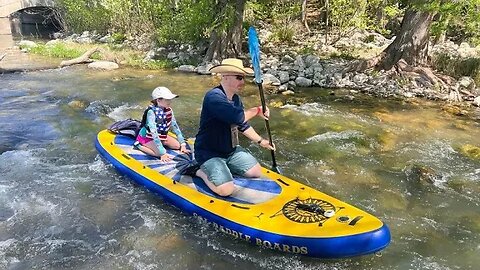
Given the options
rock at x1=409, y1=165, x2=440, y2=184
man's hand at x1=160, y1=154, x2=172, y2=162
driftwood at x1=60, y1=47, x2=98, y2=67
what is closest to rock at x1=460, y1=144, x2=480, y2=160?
rock at x1=409, y1=165, x2=440, y2=184

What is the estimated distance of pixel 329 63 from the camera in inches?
496

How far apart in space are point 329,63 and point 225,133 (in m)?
8.50

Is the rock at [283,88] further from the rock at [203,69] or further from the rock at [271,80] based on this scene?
the rock at [203,69]

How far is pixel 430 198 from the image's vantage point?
554cm

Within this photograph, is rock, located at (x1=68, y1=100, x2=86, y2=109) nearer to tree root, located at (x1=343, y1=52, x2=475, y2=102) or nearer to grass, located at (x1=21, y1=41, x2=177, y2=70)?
grass, located at (x1=21, y1=41, x2=177, y2=70)

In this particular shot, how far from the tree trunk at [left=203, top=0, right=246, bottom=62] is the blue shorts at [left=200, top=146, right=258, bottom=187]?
8442 mm

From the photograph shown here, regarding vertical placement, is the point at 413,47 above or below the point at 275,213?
above

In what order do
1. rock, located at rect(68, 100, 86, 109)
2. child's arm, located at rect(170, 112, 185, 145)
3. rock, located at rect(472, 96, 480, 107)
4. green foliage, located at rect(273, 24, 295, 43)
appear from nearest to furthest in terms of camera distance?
1. child's arm, located at rect(170, 112, 185, 145)
2. rock, located at rect(68, 100, 86, 109)
3. rock, located at rect(472, 96, 480, 107)
4. green foliage, located at rect(273, 24, 295, 43)

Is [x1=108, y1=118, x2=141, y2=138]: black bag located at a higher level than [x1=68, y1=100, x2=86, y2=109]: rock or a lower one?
higher

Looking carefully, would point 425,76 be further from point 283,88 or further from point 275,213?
point 275,213

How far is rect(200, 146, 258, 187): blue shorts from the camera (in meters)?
4.71

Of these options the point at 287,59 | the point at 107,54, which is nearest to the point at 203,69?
the point at 287,59

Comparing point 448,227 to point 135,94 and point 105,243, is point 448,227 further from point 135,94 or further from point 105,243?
point 135,94

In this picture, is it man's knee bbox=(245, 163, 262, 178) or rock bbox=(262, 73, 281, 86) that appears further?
rock bbox=(262, 73, 281, 86)
